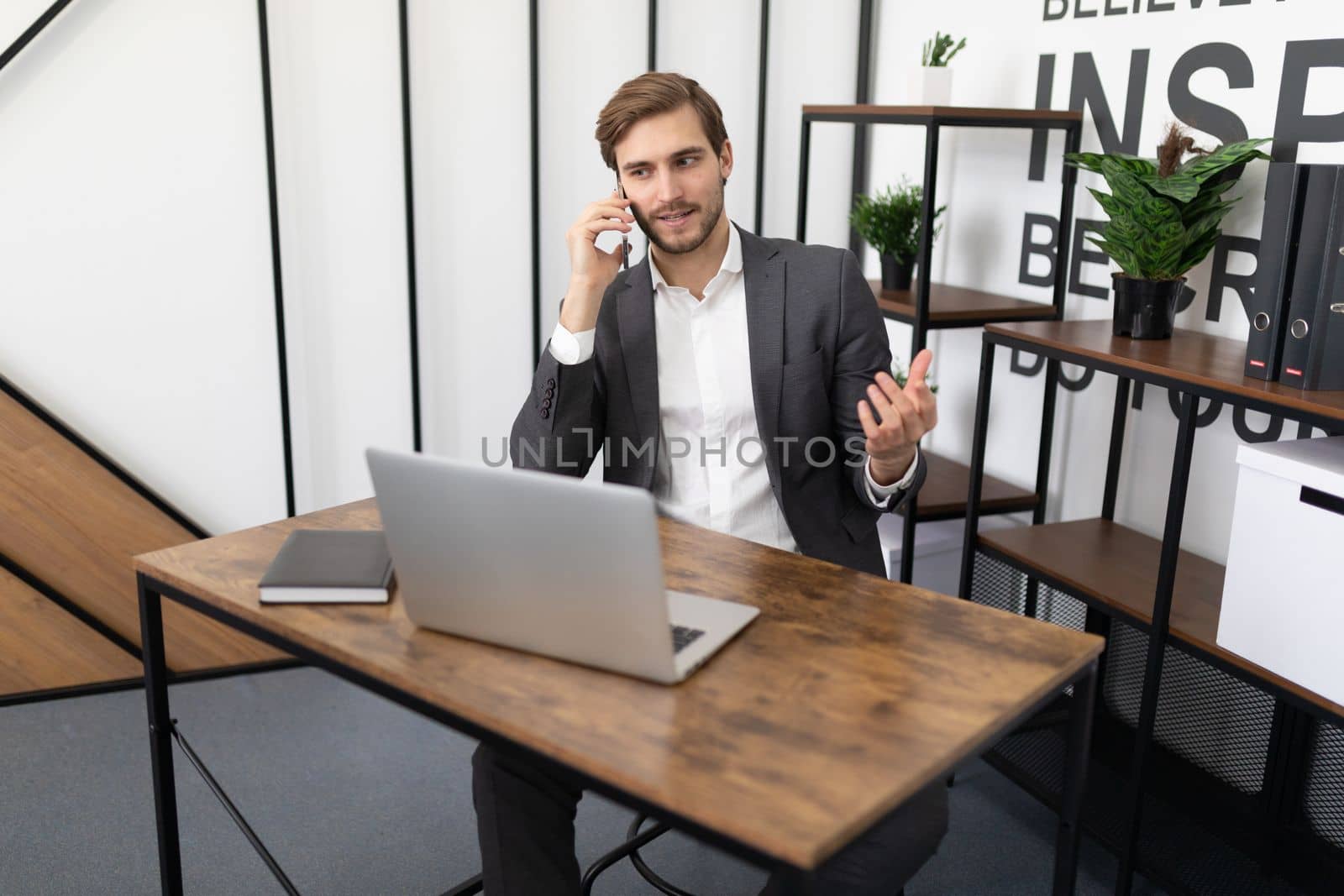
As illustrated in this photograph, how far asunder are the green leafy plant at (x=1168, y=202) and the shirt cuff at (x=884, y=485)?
636 millimetres

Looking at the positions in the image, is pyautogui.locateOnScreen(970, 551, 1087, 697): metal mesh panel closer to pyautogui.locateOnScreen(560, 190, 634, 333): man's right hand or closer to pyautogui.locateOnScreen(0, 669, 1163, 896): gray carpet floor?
pyautogui.locateOnScreen(0, 669, 1163, 896): gray carpet floor

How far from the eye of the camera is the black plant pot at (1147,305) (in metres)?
2.02

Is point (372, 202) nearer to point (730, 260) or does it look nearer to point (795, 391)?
point (730, 260)

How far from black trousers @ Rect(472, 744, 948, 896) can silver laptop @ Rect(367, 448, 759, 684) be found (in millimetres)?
298

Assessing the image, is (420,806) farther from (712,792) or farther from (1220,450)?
(1220,450)

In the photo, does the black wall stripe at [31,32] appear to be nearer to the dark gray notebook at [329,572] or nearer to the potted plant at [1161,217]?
the dark gray notebook at [329,572]

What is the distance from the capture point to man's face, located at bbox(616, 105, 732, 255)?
1890 mm

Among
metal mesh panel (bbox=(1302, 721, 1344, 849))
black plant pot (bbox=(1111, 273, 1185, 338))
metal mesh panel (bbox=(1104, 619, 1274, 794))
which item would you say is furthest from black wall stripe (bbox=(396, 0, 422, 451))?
metal mesh panel (bbox=(1302, 721, 1344, 849))

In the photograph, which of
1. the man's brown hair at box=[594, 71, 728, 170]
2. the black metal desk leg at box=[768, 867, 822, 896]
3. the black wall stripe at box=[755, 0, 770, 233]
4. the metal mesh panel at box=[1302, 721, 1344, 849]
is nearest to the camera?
the black metal desk leg at box=[768, 867, 822, 896]

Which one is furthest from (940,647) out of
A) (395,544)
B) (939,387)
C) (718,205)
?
(939,387)

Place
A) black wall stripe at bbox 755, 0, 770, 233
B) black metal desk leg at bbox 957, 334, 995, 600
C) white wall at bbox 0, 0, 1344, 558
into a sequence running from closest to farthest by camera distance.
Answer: black metal desk leg at bbox 957, 334, 995, 600
white wall at bbox 0, 0, 1344, 558
black wall stripe at bbox 755, 0, 770, 233

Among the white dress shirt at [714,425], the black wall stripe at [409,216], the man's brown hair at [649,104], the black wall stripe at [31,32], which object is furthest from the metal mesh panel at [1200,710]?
the black wall stripe at [31,32]

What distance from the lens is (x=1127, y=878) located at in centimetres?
196

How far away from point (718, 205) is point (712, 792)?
3.94 feet
